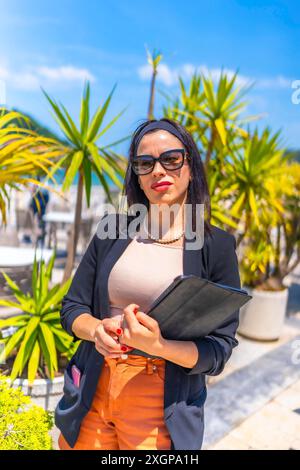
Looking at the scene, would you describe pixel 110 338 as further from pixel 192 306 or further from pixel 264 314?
pixel 264 314

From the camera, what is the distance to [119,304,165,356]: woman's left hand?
3.54ft

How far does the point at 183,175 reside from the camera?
1407 mm

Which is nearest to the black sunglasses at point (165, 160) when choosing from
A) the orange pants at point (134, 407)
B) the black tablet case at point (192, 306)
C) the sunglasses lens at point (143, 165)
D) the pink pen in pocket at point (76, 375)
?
the sunglasses lens at point (143, 165)

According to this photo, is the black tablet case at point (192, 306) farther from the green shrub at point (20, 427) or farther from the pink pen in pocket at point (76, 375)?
the green shrub at point (20, 427)

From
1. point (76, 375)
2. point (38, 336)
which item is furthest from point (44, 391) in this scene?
point (76, 375)

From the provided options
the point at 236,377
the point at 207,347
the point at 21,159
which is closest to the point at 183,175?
the point at 207,347

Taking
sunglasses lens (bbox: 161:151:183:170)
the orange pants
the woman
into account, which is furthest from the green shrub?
sunglasses lens (bbox: 161:151:183:170)

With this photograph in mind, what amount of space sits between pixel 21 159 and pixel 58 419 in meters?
1.75

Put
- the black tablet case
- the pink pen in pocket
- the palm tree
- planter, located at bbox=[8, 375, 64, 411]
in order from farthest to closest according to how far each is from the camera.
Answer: the palm tree
planter, located at bbox=[8, 375, 64, 411]
the pink pen in pocket
the black tablet case

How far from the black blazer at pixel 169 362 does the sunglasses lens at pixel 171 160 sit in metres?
0.28

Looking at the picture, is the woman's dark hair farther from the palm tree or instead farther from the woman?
the palm tree

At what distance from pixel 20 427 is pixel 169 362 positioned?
29.9 inches

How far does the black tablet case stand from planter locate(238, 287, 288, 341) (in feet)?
14.1

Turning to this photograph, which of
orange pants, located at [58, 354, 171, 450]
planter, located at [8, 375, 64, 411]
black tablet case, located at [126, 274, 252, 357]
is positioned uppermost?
black tablet case, located at [126, 274, 252, 357]
